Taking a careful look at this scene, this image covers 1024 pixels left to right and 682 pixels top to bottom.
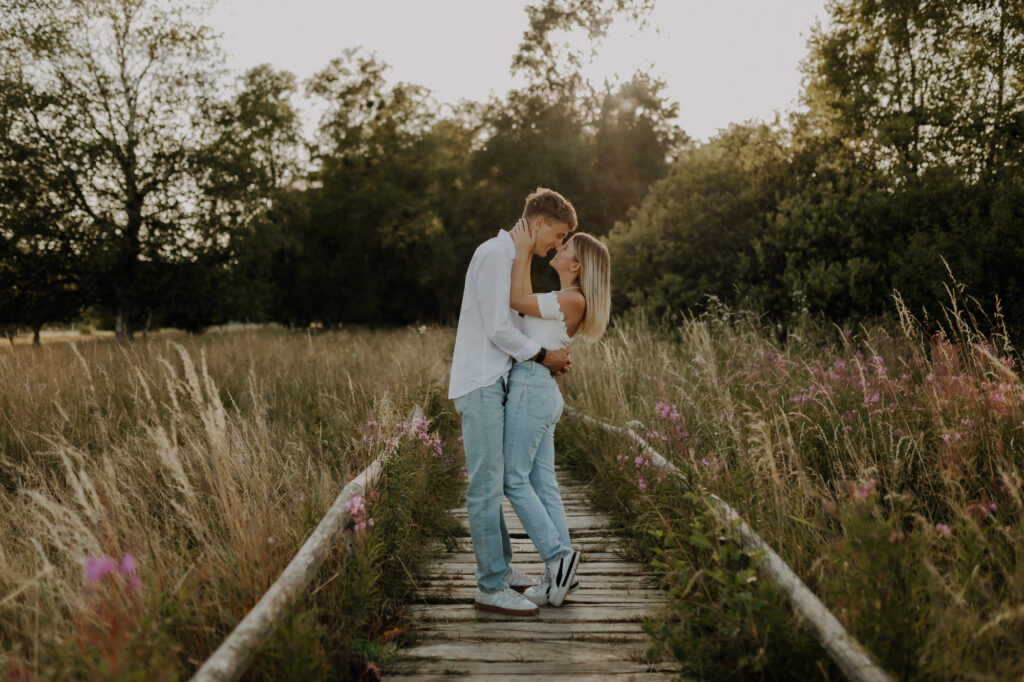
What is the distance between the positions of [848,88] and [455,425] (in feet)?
37.6

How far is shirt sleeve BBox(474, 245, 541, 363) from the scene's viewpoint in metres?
3.53

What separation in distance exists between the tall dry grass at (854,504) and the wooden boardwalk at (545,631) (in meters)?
0.25

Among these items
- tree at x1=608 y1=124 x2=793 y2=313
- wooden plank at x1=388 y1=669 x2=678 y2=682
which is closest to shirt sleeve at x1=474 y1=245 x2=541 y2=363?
wooden plank at x1=388 y1=669 x2=678 y2=682

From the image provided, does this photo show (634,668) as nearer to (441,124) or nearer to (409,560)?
(409,560)

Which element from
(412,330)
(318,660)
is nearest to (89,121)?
(412,330)

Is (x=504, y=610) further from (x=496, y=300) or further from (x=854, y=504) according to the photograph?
(x=854, y=504)

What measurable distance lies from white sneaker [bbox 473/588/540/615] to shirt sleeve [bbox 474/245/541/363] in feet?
4.50

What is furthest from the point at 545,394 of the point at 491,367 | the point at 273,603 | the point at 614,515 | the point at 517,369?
the point at 614,515

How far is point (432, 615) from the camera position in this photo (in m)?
3.79

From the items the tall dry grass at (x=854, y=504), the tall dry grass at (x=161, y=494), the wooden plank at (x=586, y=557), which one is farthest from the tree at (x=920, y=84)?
the wooden plank at (x=586, y=557)

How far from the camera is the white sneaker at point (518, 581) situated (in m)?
4.11

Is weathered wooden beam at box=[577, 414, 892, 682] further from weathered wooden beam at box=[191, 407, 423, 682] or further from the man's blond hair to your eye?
weathered wooden beam at box=[191, 407, 423, 682]

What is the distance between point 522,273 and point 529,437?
2.95ft

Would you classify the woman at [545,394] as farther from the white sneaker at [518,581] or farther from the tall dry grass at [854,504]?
the tall dry grass at [854,504]
